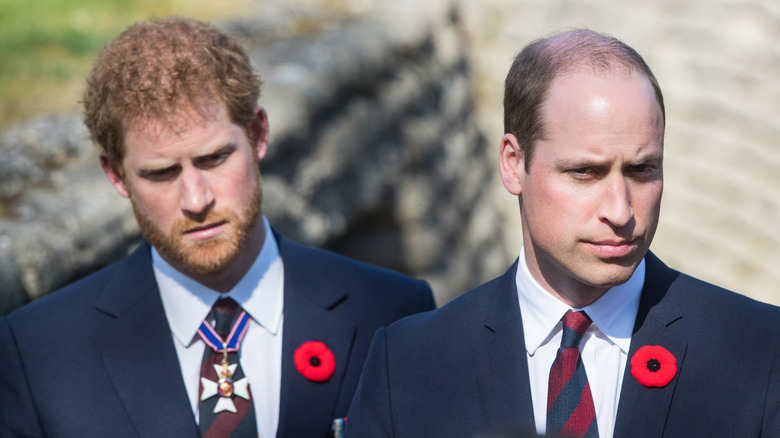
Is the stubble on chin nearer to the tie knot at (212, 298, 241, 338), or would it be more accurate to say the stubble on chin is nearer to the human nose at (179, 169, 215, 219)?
the human nose at (179, 169, 215, 219)

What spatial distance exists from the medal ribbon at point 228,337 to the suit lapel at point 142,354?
10 cm

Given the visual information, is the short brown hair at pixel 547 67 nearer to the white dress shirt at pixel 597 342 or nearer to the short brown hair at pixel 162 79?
the white dress shirt at pixel 597 342

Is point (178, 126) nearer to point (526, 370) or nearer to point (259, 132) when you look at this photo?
point (259, 132)

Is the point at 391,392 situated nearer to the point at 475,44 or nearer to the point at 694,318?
the point at 694,318

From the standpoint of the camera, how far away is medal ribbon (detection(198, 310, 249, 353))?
114 inches

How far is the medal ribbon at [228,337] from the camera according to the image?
2.91 meters

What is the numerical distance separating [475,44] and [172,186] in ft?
19.4

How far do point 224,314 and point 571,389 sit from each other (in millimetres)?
1167

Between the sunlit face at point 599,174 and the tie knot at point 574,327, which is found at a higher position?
the sunlit face at point 599,174

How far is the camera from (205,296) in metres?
2.98

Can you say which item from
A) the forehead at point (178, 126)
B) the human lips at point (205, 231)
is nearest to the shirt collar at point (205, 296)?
the human lips at point (205, 231)

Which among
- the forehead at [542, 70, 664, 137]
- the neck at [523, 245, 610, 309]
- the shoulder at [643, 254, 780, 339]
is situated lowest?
the neck at [523, 245, 610, 309]

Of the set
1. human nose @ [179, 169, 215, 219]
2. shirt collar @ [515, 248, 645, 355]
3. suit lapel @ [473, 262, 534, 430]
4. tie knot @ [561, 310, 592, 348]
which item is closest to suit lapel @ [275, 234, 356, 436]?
human nose @ [179, 169, 215, 219]

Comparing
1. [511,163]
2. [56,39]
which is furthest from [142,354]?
[56,39]
